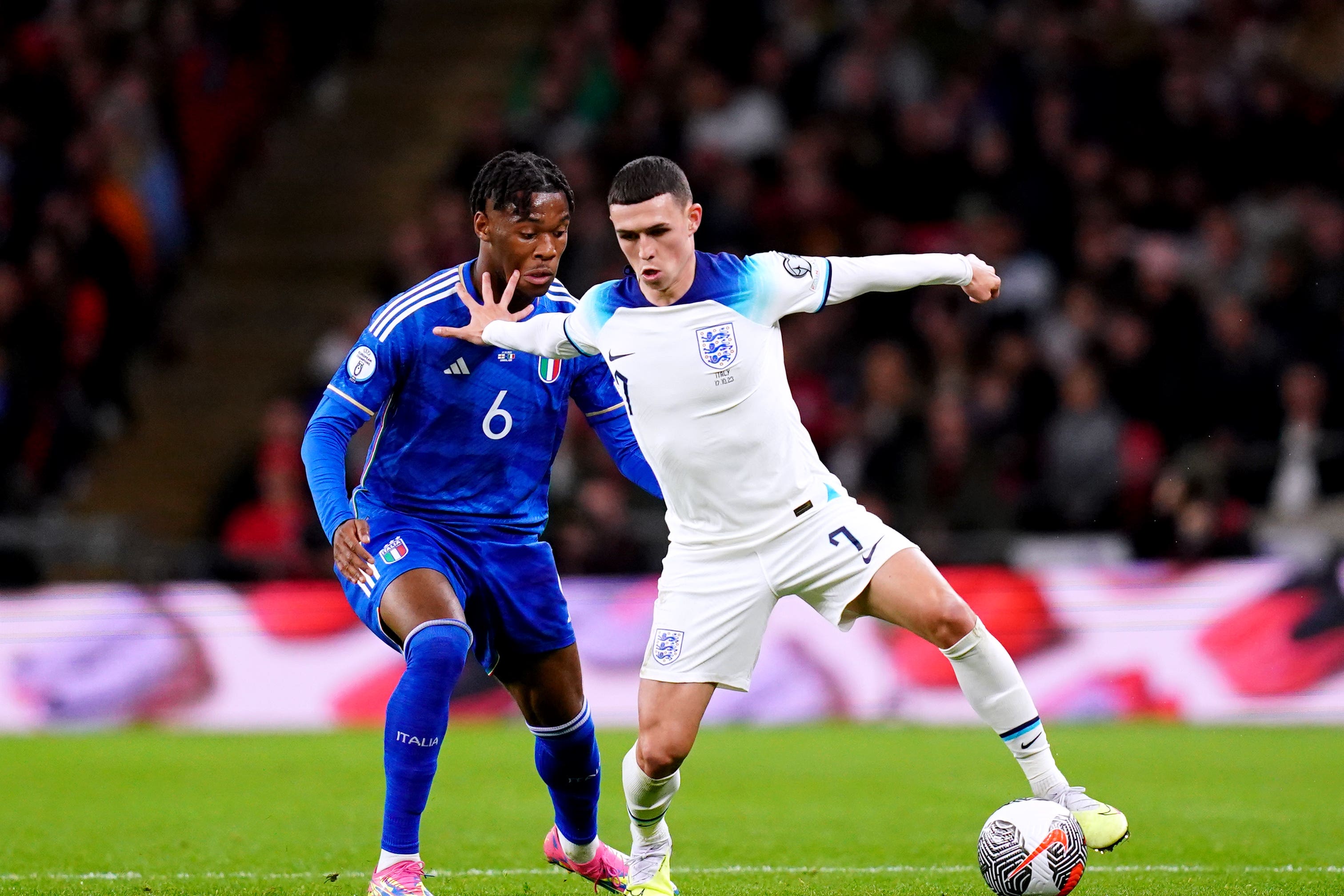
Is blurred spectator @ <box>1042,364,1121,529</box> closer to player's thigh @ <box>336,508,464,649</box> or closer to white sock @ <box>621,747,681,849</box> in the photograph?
white sock @ <box>621,747,681,849</box>

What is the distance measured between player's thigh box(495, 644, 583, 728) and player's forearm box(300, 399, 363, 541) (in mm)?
857

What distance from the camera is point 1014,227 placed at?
15344 millimetres

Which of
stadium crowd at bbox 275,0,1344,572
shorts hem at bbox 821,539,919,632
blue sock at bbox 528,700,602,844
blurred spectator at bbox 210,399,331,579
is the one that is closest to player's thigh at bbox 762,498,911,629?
shorts hem at bbox 821,539,919,632

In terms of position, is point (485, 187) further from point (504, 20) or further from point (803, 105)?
point (504, 20)

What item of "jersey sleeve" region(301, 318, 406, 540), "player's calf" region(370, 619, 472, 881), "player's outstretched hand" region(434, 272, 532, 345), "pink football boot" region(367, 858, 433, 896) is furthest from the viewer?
"player's outstretched hand" region(434, 272, 532, 345)

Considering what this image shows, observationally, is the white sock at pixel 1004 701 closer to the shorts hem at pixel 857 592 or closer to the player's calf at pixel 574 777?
the shorts hem at pixel 857 592

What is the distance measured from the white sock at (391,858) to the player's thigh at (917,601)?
1.67 metres

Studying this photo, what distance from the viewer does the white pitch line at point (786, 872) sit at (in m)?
6.65

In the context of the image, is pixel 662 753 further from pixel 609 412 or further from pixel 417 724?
pixel 609 412

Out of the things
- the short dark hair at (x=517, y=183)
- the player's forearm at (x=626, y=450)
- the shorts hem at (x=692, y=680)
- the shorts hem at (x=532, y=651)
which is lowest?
the shorts hem at (x=532, y=651)

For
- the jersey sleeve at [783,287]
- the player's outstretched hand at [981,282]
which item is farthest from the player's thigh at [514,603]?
the player's outstretched hand at [981,282]

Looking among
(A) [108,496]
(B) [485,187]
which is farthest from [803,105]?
(B) [485,187]

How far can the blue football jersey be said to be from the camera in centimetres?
632

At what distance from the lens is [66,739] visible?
42.5 feet
